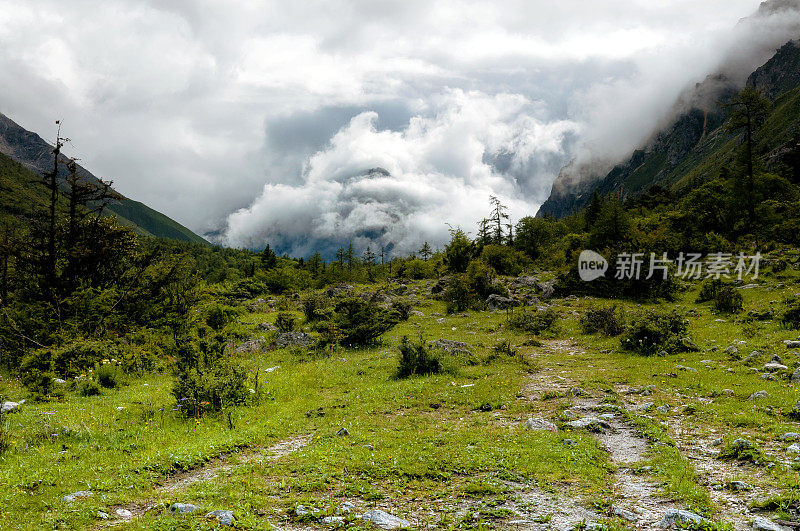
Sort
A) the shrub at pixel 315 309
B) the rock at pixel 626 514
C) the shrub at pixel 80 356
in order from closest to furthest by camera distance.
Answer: the rock at pixel 626 514 → the shrub at pixel 80 356 → the shrub at pixel 315 309

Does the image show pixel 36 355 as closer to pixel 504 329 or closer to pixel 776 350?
pixel 504 329

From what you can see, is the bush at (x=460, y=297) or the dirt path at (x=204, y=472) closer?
the dirt path at (x=204, y=472)

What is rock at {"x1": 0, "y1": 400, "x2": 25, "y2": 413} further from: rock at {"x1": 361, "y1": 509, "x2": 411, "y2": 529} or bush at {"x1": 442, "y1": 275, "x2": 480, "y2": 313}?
bush at {"x1": 442, "y1": 275, "x2": 480, "y2": 313}

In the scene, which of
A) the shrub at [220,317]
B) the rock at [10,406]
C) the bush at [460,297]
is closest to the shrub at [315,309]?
the shrub at [220,317]

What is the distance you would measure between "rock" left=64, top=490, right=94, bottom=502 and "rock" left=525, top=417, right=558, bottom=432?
1038 cm

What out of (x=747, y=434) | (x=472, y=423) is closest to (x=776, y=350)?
(x=747, y=434)

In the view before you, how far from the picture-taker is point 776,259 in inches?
1401

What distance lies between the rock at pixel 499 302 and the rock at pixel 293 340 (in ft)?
63.6

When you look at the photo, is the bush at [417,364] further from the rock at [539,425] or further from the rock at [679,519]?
the rock at [679,519]

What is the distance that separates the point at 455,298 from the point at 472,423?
29.2 m

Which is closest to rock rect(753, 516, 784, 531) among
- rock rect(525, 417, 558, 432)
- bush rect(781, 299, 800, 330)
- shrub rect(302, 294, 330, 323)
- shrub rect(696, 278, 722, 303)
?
rock rect(525, 417, 558, 432)

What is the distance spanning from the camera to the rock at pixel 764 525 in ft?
18.7

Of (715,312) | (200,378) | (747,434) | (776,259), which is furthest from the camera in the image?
(776,259)

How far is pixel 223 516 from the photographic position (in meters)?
6.45
